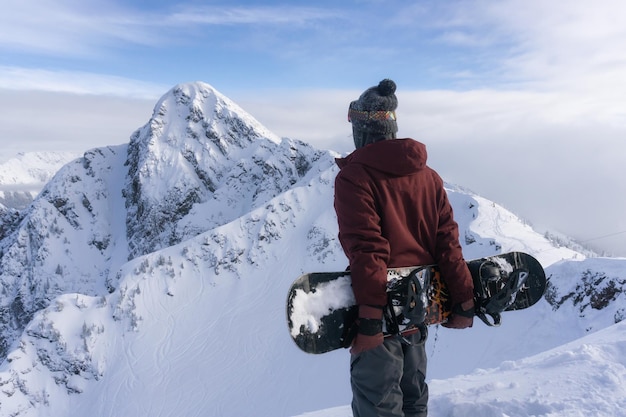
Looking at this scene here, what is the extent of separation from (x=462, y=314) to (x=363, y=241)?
1.22 m

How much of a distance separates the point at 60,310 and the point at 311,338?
57499 mm

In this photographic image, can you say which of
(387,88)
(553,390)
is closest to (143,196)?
(387,88)

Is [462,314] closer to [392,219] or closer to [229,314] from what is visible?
[392,219]

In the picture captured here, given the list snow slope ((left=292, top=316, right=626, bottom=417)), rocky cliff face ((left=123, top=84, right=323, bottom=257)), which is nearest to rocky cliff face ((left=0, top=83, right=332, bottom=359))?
rocky cliff face ((left=123, top=84, right=323, bottom=257))

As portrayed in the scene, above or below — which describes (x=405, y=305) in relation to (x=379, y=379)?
above

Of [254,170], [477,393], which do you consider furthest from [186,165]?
[477,393]

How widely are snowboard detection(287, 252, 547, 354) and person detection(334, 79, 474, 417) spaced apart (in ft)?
0.38

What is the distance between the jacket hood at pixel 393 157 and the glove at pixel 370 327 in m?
1.13

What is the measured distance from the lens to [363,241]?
3.25 metres

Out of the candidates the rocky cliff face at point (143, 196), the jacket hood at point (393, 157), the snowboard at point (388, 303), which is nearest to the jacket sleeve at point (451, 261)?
the snowboard at point (388, 303)

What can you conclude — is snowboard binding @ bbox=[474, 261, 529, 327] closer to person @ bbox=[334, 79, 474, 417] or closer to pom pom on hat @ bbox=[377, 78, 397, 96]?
person @ bbox=[334, 79, 474, 417]

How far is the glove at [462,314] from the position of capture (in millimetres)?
3646

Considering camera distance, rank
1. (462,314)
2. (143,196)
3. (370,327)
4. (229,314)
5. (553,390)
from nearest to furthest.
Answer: (370,327), (462,314), (553,390), (229,314), (143,196)

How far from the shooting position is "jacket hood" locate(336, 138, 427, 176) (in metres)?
3.43
